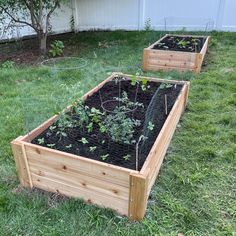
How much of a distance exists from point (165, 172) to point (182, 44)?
3149 millimetres

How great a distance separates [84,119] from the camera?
219 cm

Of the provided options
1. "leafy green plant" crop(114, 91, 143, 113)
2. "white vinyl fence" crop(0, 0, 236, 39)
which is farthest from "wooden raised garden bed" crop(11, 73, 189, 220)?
"white vinyl fence" crop(0, 0, 236, 39)

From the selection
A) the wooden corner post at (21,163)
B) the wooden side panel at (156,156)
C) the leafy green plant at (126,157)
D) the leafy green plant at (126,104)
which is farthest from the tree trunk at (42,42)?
the leafy green plant at (126,157)

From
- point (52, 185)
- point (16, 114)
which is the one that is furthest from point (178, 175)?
point (16, 114)

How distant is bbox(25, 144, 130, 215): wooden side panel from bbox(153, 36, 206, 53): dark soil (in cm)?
337

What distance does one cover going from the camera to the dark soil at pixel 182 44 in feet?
14.9

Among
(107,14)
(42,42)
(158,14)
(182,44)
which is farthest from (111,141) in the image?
(107,14)

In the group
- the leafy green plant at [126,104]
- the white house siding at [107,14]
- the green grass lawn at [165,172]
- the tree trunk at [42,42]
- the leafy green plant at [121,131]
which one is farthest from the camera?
the white house siding at [107,14]

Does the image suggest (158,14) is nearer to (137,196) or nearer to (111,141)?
(111,141)

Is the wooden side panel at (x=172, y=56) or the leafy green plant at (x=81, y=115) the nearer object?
the leafy green plant at (x=81, y=115)

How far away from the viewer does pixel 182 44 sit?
463 cm

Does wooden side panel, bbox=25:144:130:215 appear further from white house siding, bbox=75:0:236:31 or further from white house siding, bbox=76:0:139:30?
white house siding, bbox=76:0:139:30

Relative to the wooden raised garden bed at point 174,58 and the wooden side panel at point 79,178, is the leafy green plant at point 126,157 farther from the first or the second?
the wooden raised garden bed at point 174,58

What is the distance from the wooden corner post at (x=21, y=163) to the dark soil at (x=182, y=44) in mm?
3381
